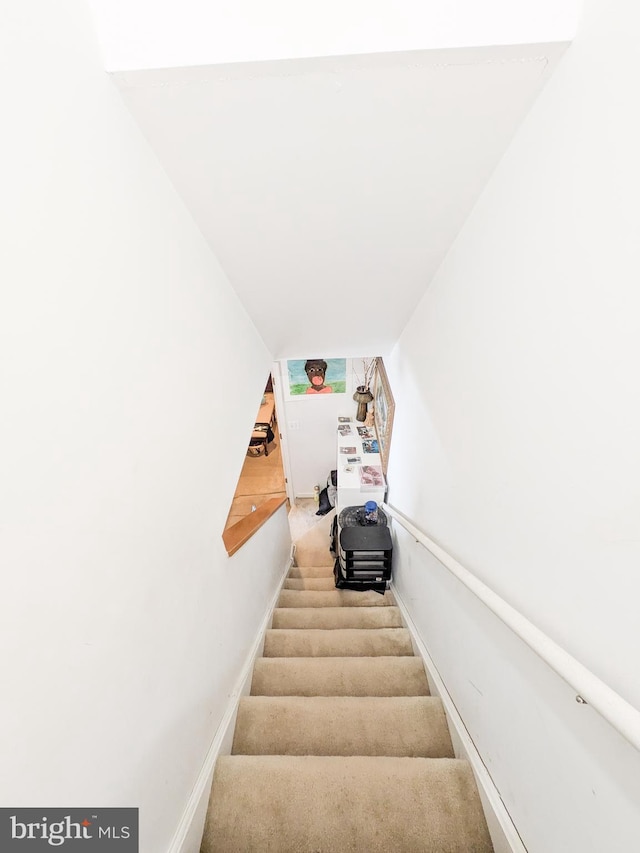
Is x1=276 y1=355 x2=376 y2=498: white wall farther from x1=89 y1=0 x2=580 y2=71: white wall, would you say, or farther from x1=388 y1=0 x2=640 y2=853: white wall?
x1=89 y1=0 x2=580 y2=71: white wall

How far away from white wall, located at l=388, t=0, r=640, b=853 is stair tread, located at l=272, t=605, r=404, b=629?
133cm

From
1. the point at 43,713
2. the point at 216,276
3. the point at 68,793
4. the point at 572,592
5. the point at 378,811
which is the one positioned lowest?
→ the point at 378,811

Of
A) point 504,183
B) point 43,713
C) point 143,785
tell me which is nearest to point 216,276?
point 504,183

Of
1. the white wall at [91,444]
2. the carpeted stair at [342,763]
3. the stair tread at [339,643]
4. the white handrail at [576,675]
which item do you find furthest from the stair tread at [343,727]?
the white handrail at [576,675]

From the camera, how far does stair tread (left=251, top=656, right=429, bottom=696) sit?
1.74 m

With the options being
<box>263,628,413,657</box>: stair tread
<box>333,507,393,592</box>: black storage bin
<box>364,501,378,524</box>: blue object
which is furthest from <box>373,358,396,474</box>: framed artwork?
<box>263,628,413,657</box>: stair tread

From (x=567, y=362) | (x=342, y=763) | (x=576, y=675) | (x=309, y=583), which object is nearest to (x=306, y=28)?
(x=567, y=362)

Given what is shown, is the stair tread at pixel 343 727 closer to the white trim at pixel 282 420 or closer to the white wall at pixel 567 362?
the white wall at pixel 567 362

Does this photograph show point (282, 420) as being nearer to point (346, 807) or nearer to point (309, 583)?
point (309, 583)

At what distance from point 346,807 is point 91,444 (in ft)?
4.90

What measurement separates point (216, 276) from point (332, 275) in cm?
57

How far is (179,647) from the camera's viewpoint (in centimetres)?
105

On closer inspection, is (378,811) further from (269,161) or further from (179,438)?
(269,161)

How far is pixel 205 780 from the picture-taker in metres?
1.18
